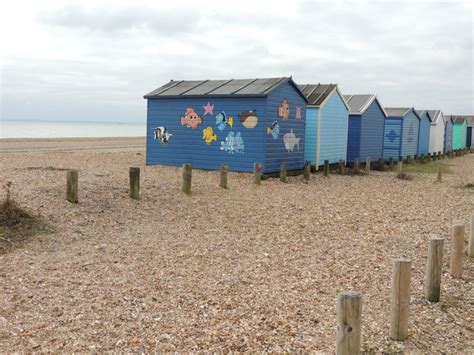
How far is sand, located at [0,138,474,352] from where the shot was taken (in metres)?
5.66

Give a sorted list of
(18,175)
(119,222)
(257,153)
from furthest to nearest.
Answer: (257,153) → (18,175) → (119,222)

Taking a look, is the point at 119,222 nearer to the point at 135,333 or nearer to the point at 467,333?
the point at 135,333

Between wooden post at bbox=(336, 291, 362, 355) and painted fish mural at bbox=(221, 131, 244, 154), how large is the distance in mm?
15227

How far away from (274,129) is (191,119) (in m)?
3.49

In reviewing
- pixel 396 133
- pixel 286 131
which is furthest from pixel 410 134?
pixel 286 131

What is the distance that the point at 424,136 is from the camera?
39219mm

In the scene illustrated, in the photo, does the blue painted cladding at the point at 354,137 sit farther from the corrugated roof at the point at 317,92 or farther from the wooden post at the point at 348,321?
the wooden post at the point at 348,321

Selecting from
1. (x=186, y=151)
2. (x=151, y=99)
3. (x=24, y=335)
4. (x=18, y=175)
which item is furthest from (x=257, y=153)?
(x=24, y=335)

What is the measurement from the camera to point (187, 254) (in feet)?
29.1

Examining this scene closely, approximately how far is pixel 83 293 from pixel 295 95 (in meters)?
16.0

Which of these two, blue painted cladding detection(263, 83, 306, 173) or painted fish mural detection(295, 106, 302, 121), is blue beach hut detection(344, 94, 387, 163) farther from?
painted fish mural detection(295, 106, 302, 121)

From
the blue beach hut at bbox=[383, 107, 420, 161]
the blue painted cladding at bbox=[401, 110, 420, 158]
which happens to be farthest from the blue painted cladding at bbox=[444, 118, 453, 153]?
the blue beach hut at bbox=[383, 107, 420, 161]

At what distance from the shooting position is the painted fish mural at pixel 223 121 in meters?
19.9

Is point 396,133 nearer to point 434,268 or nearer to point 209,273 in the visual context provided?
point 209,273
